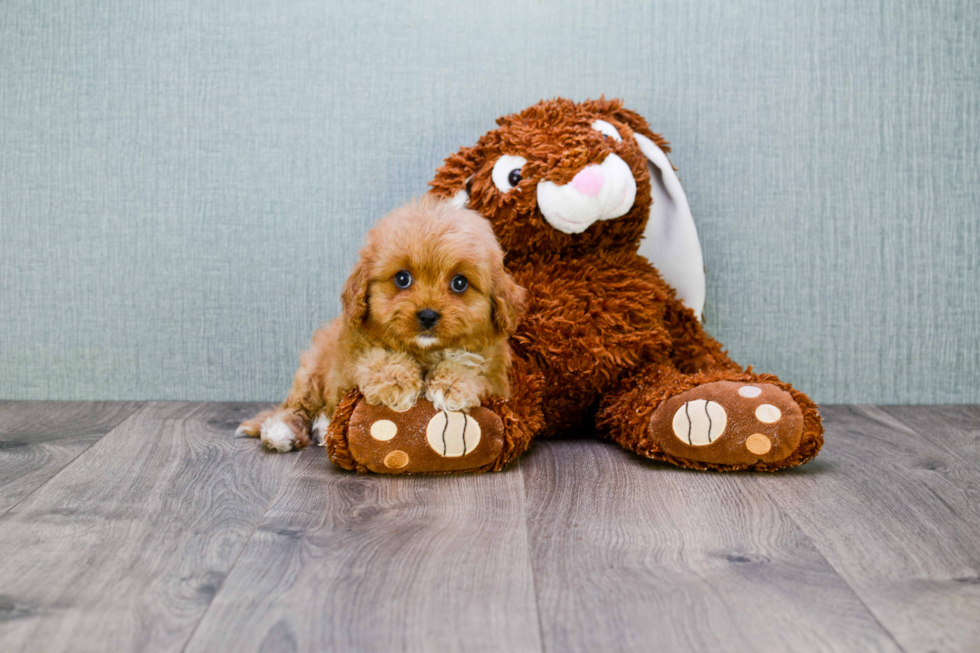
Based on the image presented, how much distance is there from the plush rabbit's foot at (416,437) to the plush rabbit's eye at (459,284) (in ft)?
0.67

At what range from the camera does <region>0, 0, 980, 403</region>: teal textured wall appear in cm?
193

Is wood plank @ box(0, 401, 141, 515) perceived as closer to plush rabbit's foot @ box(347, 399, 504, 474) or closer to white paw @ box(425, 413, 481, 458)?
plush rabbit's foot @ box(347, 399, 504, 474)

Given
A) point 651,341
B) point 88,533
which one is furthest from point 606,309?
point 88,533

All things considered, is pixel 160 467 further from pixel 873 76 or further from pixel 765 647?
pixel 873 76

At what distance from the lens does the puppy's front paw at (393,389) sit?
4.63ft

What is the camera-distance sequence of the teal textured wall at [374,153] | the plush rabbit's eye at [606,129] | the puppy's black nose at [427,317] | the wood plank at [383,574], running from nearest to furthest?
the wood plank at [383,574] → the puppy's black nose at [427,317] → the plush rabbit's eye at [606,129] → the teal textured wall at [374,153]

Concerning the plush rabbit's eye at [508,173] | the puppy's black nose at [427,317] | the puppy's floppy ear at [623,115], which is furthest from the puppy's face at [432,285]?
the puppy's floppy ear at [623,115]

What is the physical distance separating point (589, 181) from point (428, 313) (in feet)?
1.48

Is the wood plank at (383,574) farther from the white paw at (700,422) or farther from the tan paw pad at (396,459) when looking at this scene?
the white paw at (700,422)

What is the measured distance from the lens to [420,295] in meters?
1.38

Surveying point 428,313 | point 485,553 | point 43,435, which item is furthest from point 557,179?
point 43,435

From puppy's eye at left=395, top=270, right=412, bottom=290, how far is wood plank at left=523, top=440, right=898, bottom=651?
402 mm

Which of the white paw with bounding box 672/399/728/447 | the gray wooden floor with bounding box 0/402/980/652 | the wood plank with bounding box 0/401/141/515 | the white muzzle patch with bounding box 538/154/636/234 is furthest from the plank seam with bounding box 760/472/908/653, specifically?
the wood plank with bounding box 0/401/141/515

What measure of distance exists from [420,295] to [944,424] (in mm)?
1285
